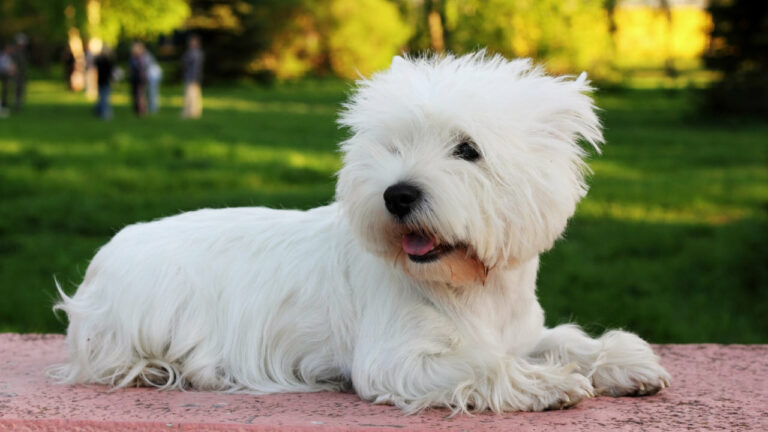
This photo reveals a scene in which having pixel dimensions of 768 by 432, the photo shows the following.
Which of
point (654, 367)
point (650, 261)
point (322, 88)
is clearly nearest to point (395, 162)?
point (654, 367)

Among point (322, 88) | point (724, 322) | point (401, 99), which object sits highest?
point (322, 88)

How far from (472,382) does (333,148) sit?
17263mm

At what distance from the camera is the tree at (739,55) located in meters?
29.4

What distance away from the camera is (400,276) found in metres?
4.20

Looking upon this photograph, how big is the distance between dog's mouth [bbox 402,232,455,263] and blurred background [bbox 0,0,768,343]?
1.08 m

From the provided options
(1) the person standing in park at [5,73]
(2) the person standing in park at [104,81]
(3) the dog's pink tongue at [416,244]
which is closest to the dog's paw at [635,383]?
(3) the dog's pink tongue at [416,244]

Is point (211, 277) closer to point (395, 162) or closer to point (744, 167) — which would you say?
point (395, 162)

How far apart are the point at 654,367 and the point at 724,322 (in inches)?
208

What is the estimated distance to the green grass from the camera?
31.6ft

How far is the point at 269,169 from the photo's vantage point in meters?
16.9

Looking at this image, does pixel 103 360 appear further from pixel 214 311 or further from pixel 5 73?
pixel 5 73

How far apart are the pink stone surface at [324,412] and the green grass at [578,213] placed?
242 cm

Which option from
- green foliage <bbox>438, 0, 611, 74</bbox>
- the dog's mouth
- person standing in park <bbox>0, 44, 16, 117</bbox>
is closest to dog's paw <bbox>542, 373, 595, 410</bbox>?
the dog's mouth

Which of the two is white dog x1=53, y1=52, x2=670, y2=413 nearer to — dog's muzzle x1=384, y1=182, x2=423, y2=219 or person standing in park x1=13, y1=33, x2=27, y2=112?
dog's muzzle x1=384, y1=182, x2=423, y2=219
